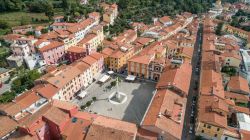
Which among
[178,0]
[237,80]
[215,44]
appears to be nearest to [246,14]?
[178,0]

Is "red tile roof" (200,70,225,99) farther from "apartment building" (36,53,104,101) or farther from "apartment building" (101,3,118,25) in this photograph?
"apartment building" (101,3,118,25)

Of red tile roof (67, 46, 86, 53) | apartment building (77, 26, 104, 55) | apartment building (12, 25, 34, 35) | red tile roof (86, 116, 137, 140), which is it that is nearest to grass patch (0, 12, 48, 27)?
apartment building (12, 25, 34, 35)

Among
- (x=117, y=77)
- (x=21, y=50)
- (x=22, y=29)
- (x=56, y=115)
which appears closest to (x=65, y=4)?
(x=22, y=29)

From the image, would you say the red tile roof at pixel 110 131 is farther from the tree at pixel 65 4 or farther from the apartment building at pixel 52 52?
the tree at pixel 65 4

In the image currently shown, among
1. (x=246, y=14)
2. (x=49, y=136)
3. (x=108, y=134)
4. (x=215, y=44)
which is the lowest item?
(x=49, y=136)

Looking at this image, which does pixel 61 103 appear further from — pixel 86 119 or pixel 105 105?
pixel 105 105
